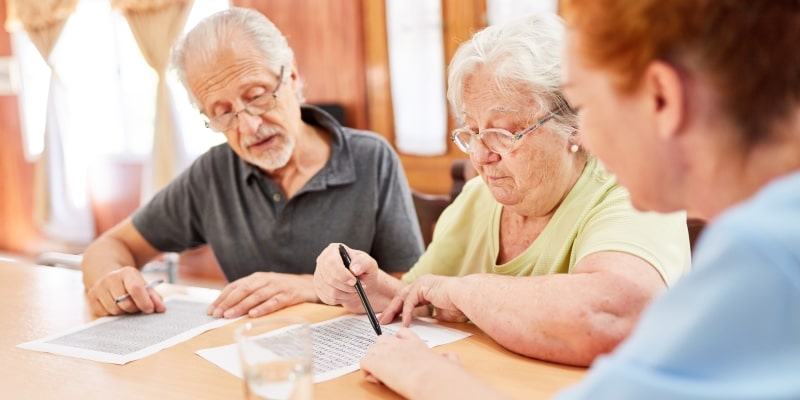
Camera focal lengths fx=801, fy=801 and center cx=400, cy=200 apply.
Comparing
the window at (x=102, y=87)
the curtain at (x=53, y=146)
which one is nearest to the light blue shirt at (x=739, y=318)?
the window at (x=102, y=87)

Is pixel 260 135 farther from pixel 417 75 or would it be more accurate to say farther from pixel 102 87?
pixel 102 87

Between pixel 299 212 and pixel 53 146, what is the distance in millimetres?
5243

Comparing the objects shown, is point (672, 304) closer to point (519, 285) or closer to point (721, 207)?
point (721, 207)

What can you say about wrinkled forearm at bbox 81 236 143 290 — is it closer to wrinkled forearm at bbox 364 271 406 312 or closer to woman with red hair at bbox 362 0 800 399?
wrinkled forearm at bbox 364 271 406 312

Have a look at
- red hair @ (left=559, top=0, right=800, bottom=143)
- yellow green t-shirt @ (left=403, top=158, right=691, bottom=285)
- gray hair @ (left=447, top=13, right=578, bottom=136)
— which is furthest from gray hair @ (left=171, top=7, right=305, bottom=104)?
red hair @ (left=559, top=0, right=800, bottom=143)

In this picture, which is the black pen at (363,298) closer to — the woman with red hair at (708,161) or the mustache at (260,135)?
the mustache at (260,135)

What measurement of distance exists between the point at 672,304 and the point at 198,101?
1759 millimetres

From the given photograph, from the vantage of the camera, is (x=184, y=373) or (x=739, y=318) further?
(x=184, y=373)

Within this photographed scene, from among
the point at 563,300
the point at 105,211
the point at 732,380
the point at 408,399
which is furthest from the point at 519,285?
the point at 105,211

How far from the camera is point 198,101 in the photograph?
220 centimetres

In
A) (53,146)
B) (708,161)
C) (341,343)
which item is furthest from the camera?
(53,146)

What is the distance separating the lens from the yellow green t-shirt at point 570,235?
1.38m

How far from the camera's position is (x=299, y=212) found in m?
2.24

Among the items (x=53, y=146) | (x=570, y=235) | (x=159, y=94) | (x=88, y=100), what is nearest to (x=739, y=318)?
(x=570, y=235)
